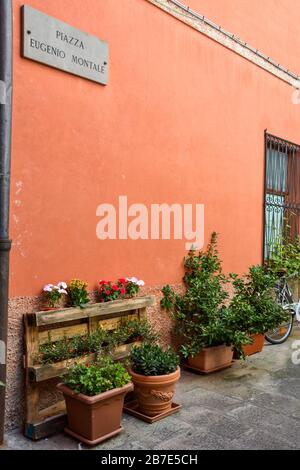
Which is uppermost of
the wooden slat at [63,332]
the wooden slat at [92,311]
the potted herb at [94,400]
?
the wooden slat at [92,311]

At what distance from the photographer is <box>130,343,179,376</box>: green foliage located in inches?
146

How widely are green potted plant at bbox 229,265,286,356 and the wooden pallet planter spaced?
4.81ft

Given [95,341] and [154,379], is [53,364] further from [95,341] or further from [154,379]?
[154,379]

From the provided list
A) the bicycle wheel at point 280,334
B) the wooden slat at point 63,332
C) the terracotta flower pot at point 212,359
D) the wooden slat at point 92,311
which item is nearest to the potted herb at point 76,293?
the wooden slat at point 92,311

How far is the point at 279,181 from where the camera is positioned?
7141 millimetres

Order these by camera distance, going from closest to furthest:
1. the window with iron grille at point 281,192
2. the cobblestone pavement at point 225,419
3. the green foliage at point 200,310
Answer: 1. the cobblestone pavement at point 225,419
2. the green foliage at point 200,310
3. the window with iron grille at point 281,192

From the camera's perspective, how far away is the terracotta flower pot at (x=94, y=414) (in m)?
3.18

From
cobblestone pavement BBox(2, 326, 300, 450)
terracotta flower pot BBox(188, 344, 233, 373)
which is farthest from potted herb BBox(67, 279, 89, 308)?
terracotta flower pot BBox(188, 344, 233, 373)

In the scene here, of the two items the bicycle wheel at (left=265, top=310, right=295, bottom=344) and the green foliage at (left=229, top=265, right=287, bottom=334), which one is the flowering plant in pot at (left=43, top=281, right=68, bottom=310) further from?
the bicycle wheel at (left=265, top=310, right=295, bottom=344)

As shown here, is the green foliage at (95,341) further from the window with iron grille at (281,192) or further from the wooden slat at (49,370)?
the window with iron grille at (281,192)

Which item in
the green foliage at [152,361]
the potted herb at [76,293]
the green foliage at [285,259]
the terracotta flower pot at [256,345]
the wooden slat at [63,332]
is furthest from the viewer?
the green foliage at [285,259]

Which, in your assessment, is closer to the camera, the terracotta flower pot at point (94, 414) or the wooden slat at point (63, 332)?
the terracotta flower pot at point (94, 414)

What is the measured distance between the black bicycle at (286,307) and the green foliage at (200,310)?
5.09ft
